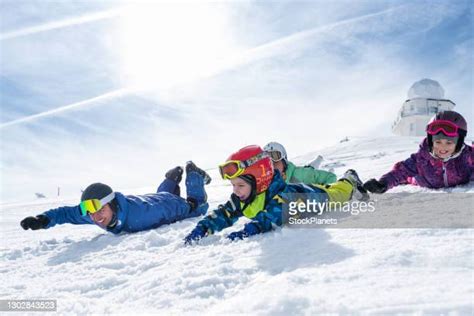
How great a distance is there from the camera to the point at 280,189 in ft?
13.3

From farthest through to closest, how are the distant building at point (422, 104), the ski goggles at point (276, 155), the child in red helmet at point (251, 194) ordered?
the distant building at point (422, 104), the ski goggles at point (276, 155), the child in red helmet at point (251, 194)

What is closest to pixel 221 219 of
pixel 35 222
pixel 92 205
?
pixel 92 205

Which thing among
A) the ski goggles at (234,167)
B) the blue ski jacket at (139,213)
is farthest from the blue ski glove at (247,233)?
the blue ski jacket at (139,213)

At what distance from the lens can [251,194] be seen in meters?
4.02

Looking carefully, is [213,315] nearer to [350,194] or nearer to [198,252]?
[198,252]

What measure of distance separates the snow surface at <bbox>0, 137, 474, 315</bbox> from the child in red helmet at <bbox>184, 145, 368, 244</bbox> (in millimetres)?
183

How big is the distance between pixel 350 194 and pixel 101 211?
3044 mm

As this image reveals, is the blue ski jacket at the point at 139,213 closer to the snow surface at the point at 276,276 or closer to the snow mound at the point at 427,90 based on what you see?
the snow surface at the point at 276,276

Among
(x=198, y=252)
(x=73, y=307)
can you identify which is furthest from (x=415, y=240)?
(x=73, y=307)

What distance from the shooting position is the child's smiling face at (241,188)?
3929mm

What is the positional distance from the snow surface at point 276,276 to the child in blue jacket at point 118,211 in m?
0.99

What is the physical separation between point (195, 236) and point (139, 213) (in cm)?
159

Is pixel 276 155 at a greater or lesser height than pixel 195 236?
greater

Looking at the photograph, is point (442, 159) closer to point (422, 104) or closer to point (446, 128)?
point (446, 128)
